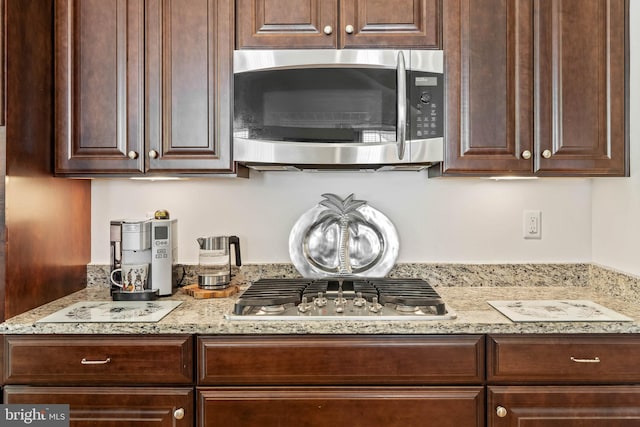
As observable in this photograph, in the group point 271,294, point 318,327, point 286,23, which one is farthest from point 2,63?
point 318,327

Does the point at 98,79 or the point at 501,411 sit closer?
the point at 501,411

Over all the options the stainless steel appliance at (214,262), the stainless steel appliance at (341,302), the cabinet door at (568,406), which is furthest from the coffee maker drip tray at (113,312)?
the cabinet door at (568,406)

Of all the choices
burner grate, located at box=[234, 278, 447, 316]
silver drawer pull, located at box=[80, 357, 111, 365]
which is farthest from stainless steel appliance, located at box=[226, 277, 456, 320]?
silver drawer pull, located at box=[80, 357, 111, 365]

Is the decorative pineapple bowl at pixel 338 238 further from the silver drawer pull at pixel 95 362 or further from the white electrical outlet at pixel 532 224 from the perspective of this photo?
the silver drawer pull at pixel 95 362

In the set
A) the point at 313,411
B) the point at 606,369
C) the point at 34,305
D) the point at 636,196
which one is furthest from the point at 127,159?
the point at 636,196

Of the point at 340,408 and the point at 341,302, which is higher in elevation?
the point at 341,302

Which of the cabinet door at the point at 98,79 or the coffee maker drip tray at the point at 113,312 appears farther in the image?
the cabinet door at the point at 98,79

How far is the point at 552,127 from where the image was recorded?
1.65 metres

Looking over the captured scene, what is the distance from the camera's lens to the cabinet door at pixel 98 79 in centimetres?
166

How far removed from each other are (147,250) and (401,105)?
1.09m

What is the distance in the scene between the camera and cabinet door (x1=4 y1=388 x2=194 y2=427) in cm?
139

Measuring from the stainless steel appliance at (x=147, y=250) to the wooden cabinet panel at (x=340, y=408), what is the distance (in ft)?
1.76

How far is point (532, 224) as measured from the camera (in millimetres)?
1990

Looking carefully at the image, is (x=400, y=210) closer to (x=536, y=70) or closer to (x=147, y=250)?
(x=536, y=70)
